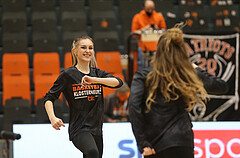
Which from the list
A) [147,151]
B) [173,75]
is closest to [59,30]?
[173,75]

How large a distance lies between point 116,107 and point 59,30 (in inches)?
136

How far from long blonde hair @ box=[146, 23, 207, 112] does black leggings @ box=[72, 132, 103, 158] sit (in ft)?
2.84

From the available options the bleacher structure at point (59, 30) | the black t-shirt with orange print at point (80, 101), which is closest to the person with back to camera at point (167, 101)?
the black t-shirt with orange print at point (80, 101)

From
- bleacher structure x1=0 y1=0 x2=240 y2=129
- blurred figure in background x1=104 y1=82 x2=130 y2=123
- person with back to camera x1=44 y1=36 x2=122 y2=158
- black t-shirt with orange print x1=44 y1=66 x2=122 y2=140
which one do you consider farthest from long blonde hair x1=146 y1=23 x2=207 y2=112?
bleacher structure x1=0 y1=0 x2=240 y2=129

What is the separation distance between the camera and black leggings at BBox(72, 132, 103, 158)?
3686mm

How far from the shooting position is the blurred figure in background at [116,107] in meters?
7.09

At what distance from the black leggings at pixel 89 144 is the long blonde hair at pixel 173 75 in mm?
865

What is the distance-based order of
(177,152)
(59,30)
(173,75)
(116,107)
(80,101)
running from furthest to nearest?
(59,30)
(116,107)
(80,101)
(173,75)
(177,152)

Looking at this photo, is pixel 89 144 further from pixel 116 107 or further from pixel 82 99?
pixel 116 107

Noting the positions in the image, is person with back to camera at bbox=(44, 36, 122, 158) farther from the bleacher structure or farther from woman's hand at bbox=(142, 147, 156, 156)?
the bleacher structure

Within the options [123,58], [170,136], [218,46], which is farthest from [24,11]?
[170,136]

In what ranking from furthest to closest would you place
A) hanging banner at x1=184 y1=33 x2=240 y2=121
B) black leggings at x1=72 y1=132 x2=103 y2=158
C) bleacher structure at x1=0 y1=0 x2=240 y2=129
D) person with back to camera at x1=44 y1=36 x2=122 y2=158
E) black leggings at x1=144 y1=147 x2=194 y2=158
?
1. bleacher structure at x1=0 y1=0 x2=240 y2=129
2. hanging banner at x1=184 y1=33 x2=240 y2=121
3. person with back to camera at x1=44 y1=36 x2=122 y2=158
4. black leggings at x1=72 y1=132 x2=103 y2=158
5. black leggings at x1=144 y1=147 x2=194 y2=158

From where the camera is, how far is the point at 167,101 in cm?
305

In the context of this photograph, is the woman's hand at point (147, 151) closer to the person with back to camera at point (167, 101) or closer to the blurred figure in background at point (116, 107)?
the person with back to camera at point (167, 101)
